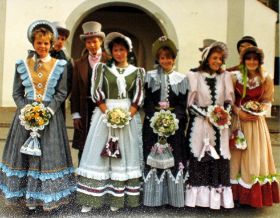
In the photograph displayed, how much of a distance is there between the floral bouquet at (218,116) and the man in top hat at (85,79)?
135 centimetres

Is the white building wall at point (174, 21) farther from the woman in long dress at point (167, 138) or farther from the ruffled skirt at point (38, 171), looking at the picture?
the ruffled skirt at point (38, 171)

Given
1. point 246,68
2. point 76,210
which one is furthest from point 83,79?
point 246,68

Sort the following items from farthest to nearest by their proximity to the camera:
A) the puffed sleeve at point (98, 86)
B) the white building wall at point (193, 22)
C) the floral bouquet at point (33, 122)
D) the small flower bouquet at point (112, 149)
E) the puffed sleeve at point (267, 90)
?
the white building wall at point (193, 22), the puffed sleeve at point (267, 90), the puffed sleeve at point (98, 86), the small flower bouquet at point (112, 149), the floral bouquet at point (33, 122)

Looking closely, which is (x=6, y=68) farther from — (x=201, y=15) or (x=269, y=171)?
(x=269, y=171)

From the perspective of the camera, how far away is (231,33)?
1199 cm

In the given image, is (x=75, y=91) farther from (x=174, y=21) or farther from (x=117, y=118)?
(x=174, y=21)

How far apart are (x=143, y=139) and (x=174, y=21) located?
338 inches

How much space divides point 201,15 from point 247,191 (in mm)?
8762

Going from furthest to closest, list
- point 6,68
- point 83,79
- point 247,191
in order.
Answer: point 6,68
point 83,79
point 247,191

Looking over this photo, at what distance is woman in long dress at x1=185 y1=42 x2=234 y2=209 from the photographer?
398 centimetres

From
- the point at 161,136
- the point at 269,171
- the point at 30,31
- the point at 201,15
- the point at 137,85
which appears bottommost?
the point at 269,171

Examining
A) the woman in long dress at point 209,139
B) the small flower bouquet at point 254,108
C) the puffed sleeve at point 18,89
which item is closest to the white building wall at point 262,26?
the small flower bouquet at point 254,108

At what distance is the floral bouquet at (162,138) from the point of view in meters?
3.88

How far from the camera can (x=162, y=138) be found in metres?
3.99
